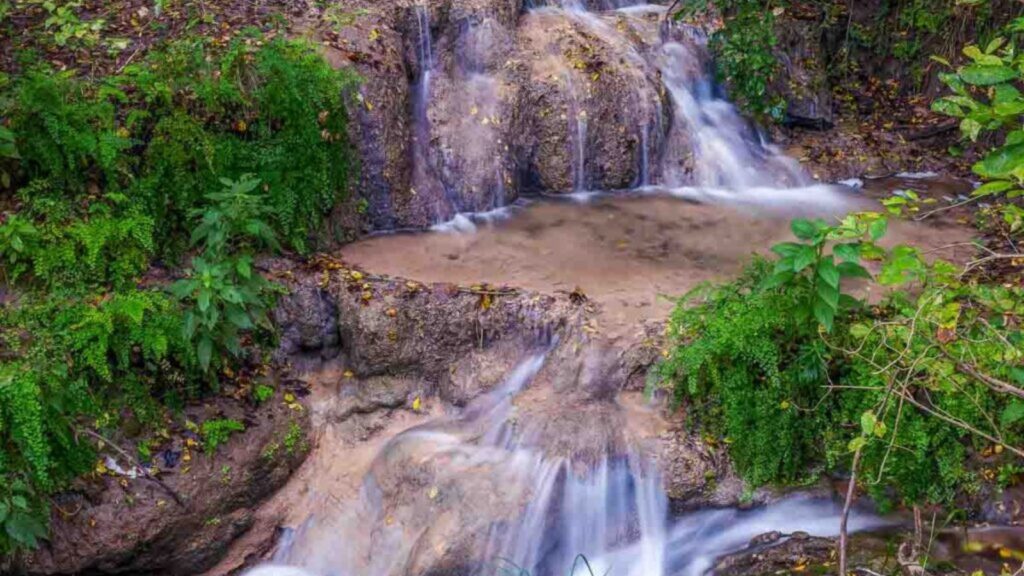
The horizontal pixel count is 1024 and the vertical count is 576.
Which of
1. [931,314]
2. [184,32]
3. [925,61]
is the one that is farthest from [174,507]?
[925,61]

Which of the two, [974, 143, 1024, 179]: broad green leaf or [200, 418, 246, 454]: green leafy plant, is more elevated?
[974, 143, 1024, 179]: broad green leaf

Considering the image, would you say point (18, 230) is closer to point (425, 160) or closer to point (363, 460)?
point (363, 460)

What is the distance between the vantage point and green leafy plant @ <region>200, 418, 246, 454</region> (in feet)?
21.1

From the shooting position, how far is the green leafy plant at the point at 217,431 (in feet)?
21.1

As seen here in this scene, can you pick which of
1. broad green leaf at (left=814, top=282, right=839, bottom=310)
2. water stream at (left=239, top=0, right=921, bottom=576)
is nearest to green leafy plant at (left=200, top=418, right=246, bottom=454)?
water stream at (left=239, top=0, right=921, bottom=576)

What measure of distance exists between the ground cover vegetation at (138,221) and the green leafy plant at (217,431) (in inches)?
0.4

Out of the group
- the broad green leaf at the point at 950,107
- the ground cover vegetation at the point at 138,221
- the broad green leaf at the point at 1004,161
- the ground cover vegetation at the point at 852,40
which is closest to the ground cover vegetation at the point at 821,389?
the broad green leaf at the point at 950,107

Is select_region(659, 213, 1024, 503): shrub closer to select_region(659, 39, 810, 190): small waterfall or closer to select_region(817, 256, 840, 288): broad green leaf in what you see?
select_region(817, 256, 840, 288): broad green leaf

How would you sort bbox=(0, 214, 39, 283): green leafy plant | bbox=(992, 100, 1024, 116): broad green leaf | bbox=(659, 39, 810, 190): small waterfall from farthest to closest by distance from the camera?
bbox=(659, 39, 810, 190): small waterfall
bbox=(0, 214, 39, 283): green leafy plant
bbox=(992, 100, 1024, 116): broad green leaf

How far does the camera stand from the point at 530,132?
9.16m

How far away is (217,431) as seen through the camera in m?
6.49

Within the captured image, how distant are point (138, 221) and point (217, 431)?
67.6 inches

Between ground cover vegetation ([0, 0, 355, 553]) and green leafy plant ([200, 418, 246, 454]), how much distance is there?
0.01m

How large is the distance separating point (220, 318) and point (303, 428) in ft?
3.63
